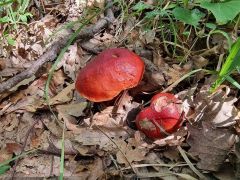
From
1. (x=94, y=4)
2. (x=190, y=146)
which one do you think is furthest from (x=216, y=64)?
(x=94, y=4)

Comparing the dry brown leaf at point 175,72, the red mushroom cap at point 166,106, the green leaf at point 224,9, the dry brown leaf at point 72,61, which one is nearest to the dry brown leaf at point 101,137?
the red mushroom cap at point 166,106

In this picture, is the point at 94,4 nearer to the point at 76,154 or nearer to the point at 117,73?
the point at 117,73

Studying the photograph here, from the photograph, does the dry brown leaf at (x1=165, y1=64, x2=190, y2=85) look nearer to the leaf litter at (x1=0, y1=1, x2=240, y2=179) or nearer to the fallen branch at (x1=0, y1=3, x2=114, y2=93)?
the leaf litter at (x1=0, y1=1, x2=240, y2=179)

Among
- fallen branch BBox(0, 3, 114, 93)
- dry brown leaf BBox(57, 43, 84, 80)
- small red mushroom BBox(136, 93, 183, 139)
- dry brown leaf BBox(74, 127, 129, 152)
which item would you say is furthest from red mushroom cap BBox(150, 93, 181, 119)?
fallen branch BBox(0, 3, 114, 93)

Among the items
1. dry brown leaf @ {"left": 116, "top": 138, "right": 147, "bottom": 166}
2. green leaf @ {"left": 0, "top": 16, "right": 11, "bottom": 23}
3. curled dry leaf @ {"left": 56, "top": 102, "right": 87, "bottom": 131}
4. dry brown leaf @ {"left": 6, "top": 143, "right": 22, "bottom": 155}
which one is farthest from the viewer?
green leaf @ {"left": 0, "top": 16, "right": 11, "bottom": 23}

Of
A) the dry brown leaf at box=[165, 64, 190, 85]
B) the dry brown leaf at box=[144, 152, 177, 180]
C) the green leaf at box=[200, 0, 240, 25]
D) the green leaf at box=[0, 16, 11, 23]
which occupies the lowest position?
the dry brown leaf at box=[144, 152, 177, 180]

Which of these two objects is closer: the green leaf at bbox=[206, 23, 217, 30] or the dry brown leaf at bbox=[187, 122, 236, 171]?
the dry brown leaf at bbox=[187, 122, 236, 171]

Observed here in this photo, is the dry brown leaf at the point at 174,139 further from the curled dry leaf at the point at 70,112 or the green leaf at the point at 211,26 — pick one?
the green leaf at the point at 211,26
